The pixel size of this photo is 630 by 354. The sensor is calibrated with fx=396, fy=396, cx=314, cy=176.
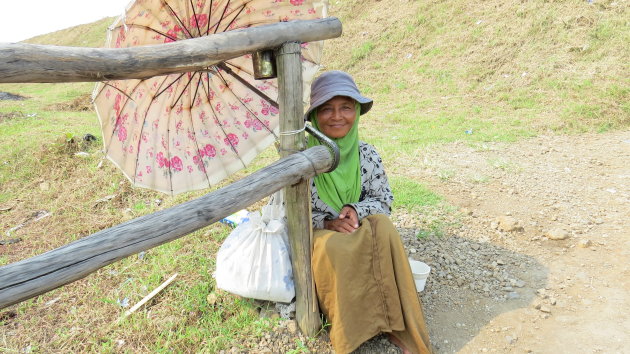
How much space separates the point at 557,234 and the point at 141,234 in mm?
3236

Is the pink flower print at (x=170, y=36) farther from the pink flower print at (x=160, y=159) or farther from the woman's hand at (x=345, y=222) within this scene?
the woman's hand at (x=345, y=222)

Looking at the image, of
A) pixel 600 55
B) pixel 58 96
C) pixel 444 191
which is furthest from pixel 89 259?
pixel 58 96

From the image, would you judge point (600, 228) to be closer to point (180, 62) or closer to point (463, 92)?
point (180, 62)

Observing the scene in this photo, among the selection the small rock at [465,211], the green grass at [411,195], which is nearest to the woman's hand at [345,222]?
the green grass at [411,195]

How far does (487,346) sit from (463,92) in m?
6.35

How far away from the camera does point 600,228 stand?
3.38m

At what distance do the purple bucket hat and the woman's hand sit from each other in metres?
0.65

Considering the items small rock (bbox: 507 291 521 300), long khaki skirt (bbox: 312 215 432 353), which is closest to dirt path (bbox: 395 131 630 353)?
small rock (bbox: 507 291 521 300)

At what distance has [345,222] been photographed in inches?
91.0

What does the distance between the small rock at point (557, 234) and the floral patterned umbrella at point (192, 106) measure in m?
2.43

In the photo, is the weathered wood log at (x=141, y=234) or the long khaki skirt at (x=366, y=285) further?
the long khaki skirt at (x=366, y=285)

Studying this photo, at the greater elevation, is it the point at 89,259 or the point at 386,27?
the point at 386,27

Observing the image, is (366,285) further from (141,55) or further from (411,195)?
(411,195)

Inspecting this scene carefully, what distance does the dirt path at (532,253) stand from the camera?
243 centimetres
